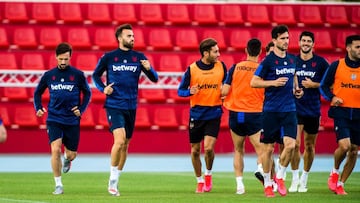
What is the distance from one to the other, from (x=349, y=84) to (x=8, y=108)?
41.7 feet

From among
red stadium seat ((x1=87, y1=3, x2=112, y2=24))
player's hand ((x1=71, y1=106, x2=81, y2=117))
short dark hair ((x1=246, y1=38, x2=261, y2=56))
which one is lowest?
player's hand ((x1=71, y1=106, x2=81, y2=117))

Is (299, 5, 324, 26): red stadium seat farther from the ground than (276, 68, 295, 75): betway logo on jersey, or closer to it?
closer to it

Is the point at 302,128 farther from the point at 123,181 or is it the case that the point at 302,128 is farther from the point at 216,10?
the point at 216,10

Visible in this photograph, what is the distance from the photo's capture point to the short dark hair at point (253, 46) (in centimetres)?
1441

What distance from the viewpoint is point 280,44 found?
45.3ft

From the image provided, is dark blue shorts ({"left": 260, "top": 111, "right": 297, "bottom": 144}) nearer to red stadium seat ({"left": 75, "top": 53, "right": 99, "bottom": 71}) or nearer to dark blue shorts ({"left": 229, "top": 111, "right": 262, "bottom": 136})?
dark blue shorts ({"left": 229, "top": 111, "right": 262, "bottom": 136})

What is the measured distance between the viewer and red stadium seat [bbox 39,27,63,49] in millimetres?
26359

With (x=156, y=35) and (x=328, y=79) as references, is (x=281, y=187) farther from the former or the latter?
(x=156, y=35)

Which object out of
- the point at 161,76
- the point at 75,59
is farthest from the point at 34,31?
the point at 161,76

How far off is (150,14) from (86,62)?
8.77 feet

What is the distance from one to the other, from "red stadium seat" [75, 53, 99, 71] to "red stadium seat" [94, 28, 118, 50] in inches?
33.5

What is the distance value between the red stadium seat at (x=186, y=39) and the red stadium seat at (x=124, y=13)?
133cm

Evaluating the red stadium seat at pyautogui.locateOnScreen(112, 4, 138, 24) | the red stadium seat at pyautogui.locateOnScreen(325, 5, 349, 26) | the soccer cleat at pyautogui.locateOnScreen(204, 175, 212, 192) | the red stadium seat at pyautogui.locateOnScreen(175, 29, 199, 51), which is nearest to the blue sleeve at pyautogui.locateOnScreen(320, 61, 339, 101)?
the soccer cleat at pyautogui.locateOnScreen(204, 175, 212, 192)

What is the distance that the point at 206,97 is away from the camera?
14914 mm
